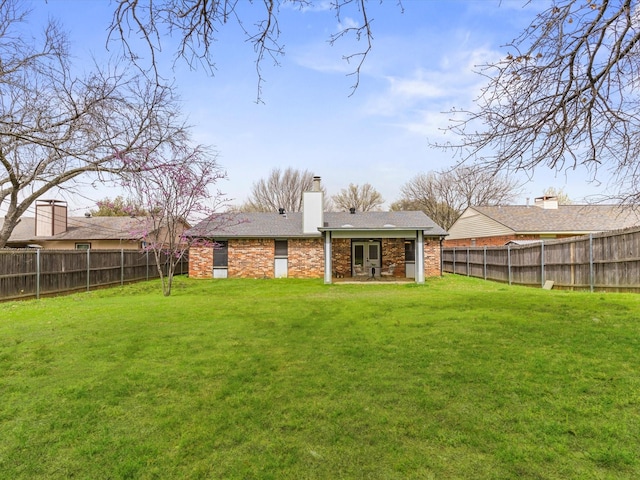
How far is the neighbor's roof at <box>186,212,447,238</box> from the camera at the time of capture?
59.8 feet

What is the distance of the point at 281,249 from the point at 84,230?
49.5 feet

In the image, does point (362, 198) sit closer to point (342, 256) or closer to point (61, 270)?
point (342, 256)

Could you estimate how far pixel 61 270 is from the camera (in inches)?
531

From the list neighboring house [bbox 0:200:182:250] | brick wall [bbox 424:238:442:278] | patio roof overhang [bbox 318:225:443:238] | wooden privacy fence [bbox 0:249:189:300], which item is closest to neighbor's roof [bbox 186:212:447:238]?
brick wall [bbox 424:238:442:278]

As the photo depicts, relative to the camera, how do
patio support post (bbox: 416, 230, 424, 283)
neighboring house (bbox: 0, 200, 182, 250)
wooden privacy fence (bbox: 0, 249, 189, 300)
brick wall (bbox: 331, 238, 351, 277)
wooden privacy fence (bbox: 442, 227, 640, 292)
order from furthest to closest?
1. neighboring house (bbox: 0, 200, 182, 250)
2. brick wall (bbox: 331, 238, 351, 277)
3. patio support post (bbox: 416, 230, 424, 283)
4. wooden privacy fence (bbox: 0, 249, 189, 300)
5. wooden privacy fence (bbox: 442, 227, 640, 292)

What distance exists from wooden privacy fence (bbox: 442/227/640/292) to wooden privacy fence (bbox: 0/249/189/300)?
1740cm

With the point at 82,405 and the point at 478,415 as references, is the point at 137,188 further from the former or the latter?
the point at 478,415

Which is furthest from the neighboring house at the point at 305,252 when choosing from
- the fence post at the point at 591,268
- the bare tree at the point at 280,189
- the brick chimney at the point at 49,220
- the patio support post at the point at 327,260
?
the bare tree at the point at 280,189

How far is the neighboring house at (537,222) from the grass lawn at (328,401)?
2160cm

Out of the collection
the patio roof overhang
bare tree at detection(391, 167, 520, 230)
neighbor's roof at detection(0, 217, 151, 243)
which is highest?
bare tree at detection(391, 167, 520, 230)

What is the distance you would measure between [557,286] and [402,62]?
37.8 feet

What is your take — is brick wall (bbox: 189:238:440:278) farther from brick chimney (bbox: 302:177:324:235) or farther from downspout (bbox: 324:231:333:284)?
downspout (bbox: 324:231:333:284)

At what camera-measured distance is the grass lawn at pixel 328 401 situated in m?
2.59

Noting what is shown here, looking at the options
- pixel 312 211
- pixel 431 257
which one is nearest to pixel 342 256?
pixel 312 211
